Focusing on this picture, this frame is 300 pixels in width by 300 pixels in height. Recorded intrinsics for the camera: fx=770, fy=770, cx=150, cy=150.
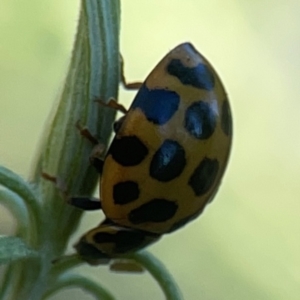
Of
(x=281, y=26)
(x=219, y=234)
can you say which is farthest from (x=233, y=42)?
(x=219, y=234)

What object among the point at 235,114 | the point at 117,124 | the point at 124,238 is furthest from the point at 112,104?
the point at 235,114

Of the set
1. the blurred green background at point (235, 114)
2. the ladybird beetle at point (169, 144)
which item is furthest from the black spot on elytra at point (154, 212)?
the blurred green background at point (235, 114)

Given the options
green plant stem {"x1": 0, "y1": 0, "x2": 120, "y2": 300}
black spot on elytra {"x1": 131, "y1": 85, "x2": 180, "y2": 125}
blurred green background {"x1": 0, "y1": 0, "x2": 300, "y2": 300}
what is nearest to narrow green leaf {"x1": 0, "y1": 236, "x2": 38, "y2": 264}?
green plant stem {"x1": 0, "y1": 0, "x2": 120, "y2": 300}

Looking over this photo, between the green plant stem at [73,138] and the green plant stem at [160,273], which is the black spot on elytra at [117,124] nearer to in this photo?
the green plant stem at [73,138]

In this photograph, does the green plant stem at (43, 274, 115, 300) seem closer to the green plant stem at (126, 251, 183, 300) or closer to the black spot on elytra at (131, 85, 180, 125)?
the green plant stem at (126, 251, 183, 300)

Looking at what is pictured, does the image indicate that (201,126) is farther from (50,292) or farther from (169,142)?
(50,292)

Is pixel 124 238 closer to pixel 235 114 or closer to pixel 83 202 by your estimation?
pixel 83 202
